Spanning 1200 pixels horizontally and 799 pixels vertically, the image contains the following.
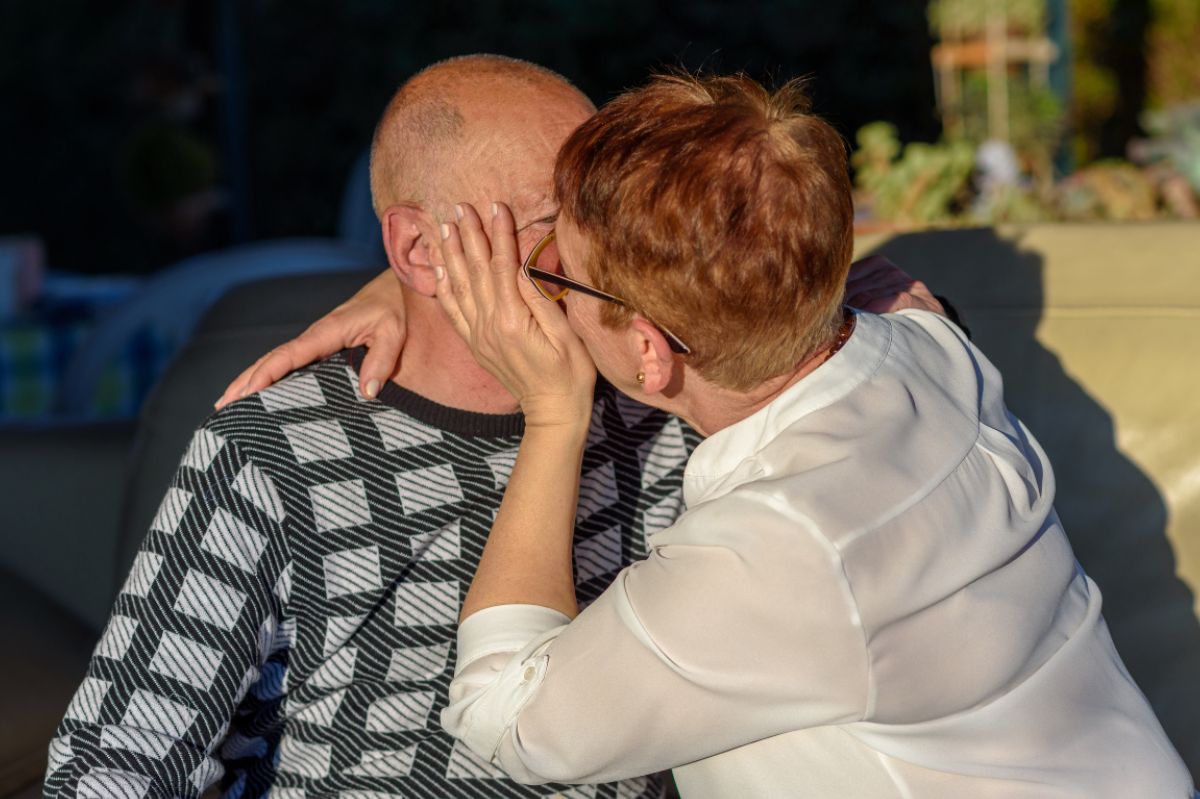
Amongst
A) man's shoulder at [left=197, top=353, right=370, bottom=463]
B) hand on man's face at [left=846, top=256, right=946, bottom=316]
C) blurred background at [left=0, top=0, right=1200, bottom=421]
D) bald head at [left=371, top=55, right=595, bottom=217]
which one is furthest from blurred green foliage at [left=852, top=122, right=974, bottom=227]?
man's shoulder at [left=197, top=353, right=370, bottom=463]

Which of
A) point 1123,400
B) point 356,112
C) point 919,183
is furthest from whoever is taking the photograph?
point 356,112

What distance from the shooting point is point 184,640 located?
1334 millimetres

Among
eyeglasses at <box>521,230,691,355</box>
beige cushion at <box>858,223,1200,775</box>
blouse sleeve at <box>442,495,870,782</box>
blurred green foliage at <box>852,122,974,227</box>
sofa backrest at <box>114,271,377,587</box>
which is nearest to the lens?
blouse sleeve at <box>442,495,870,782</box>

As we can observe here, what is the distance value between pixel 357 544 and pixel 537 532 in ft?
0.95

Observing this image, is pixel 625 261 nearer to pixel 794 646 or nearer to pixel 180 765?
pixel 794 646

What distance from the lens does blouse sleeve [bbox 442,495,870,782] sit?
1004 mm

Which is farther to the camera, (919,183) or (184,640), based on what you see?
(919,183)

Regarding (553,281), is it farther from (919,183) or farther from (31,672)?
(919,183)

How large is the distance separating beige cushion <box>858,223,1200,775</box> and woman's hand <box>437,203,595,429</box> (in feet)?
2.69

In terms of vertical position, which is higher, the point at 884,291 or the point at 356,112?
the point at 884,291

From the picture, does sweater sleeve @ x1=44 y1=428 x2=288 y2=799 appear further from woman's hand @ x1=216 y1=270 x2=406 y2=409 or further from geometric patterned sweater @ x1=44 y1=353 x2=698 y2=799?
woman's hand @ x1=216 y1=270 x2=406 y2=409

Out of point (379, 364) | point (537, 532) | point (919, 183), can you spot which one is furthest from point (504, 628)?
point (919, 183)

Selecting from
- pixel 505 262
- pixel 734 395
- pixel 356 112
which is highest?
pixel 505 262

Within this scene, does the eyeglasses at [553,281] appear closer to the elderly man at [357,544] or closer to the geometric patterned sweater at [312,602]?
the elderly man at [357,544]
